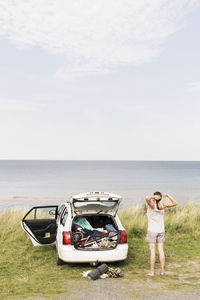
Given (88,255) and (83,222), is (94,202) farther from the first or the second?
(88,255)

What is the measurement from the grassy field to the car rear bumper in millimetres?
366

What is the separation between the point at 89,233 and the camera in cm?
854

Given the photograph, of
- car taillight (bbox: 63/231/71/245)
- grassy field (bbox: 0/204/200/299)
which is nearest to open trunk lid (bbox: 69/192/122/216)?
car taillight (bbox: 63/231/71/245)

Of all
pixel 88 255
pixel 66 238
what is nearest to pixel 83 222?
pixel 66 238

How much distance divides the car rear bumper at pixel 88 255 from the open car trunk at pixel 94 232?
11 centimetres

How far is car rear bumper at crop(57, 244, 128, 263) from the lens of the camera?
7.67 metres

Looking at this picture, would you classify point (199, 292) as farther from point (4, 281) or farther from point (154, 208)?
point (4, 281)

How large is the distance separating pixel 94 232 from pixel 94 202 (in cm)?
82

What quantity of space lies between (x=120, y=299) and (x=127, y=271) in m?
2.12

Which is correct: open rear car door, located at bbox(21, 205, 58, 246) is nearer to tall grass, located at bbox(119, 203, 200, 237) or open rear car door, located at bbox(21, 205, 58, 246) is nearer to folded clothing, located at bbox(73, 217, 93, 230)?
folded clothing, located at bbox(73, 217, 93, 230)

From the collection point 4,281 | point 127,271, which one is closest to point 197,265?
point 127,271

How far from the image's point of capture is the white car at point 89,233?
7.73 metres

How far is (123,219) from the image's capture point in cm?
1415

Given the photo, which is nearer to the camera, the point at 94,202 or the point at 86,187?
the point at 94,202
